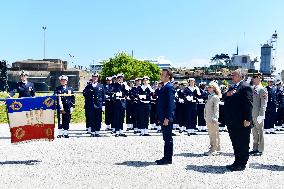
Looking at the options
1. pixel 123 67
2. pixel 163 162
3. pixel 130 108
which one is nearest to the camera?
pixel 163 162

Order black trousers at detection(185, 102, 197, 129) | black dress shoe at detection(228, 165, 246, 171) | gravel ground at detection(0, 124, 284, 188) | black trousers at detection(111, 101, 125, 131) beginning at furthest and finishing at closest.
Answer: black trousers at detection(185, 102, 197, 129) < black trousers at detection(111, 101, 125, 131) < black dress shoe at detection(228, 165, 246, 171) < gravel ground at detection(0, 124, 284, 188)

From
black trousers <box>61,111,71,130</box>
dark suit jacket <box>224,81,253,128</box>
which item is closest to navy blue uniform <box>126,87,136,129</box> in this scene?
black trousers <box>61,111,71,130</box>

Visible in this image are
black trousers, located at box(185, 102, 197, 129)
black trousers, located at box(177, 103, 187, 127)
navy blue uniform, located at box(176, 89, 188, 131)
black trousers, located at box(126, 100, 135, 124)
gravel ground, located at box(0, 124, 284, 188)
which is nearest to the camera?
gravel ground, located at box(0, 124, 284, 188)

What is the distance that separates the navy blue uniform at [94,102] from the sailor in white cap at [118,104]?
46cm

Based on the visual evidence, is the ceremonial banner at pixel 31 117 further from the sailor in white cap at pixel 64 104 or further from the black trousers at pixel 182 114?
the black trousers at pixel 182 114

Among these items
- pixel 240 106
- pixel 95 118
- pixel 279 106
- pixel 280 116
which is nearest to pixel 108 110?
pixel 95 118

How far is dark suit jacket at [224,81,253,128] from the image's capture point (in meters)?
8.49

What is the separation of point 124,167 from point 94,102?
5.80 m

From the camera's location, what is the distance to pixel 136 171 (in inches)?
324

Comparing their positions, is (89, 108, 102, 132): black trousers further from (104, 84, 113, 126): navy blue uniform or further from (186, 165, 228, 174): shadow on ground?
(186, 165, 228, 174): shadow on ground

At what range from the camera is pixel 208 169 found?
862cm

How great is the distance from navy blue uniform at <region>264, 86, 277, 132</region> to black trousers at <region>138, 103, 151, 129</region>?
15.8ft

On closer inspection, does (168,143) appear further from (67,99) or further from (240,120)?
(67,99)

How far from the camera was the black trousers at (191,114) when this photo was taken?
15.4 meters
